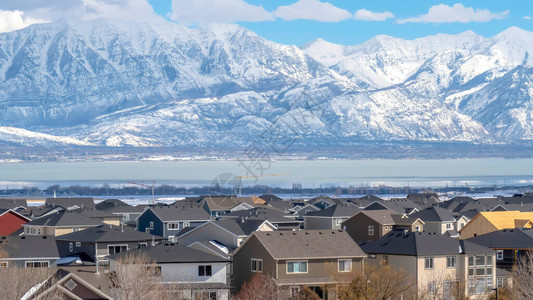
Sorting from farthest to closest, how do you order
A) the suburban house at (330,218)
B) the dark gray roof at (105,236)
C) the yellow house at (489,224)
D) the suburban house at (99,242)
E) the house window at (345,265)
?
1. the suburban house at (330,218)
2. the yellow house at (489,224)
3. the dark gray roof at (105,236)
4. the suburban house at (99,242)
5. the house window at (345,265)

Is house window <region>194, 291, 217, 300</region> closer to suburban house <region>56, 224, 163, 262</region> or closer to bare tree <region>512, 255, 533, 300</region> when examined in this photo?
bare tree <region>512, 255, 533, 300</region>

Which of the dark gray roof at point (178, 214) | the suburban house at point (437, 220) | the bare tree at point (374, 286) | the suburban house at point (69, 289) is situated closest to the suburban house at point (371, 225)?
the suburban house at point (437, 220)

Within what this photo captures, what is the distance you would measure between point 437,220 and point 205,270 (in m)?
33.0

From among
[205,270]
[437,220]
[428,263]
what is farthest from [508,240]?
[205,270]

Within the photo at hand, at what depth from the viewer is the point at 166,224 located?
266ft

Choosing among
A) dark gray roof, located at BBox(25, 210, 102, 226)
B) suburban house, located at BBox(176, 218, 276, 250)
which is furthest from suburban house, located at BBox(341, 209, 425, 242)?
dark gray roof, located at BBox(25, 210, 102, 226)

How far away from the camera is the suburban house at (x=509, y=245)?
59.5 metres

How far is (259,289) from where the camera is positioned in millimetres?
43844

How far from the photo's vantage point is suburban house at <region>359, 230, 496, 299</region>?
167ft

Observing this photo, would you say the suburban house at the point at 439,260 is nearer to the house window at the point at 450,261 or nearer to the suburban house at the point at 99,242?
the house window at the point at 450,261

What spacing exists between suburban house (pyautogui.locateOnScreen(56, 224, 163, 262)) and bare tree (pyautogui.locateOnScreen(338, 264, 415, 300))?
16.9 meters

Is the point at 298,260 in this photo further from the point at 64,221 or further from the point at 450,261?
the point at 64,221

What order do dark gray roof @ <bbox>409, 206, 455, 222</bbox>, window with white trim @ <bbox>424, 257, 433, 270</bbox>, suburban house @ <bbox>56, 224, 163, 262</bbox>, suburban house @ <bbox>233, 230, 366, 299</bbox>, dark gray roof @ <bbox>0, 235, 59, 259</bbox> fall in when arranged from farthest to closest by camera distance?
dark gray roof @ <bbox>409, 206, 455, 222</bbox> < suburban house @ <bbox>56, 224, 163, 262</bbox> < dark gray roof @ <bbox>0, 235, 59, 259</bbox> < window with white trim @ <bbox>424, 257, 433, 270</bbox> < suburban house @ <bbox>233, 230, 366, 299</bbox>

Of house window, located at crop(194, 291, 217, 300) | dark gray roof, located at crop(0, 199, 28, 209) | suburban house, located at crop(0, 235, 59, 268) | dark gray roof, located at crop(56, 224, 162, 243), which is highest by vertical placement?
dark gray roof, located at crop(0, 199, 28, 209)
